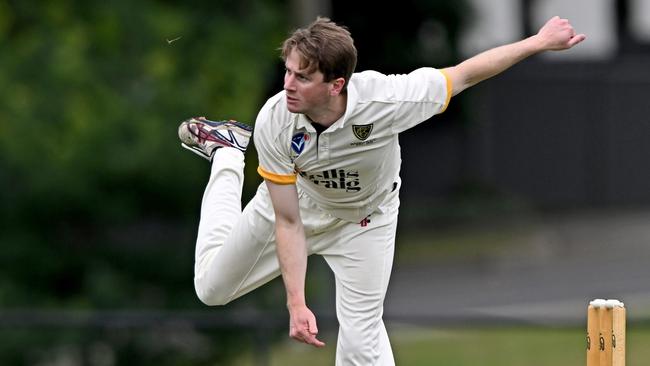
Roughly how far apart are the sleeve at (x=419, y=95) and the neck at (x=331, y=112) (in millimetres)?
266

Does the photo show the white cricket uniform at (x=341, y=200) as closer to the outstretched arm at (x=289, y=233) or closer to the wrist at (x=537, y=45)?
the outstretched arm at (x=289, y=233)

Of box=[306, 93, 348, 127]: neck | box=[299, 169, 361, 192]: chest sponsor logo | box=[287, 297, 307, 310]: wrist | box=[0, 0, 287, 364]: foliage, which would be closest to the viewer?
box=[287, 297, 307, 310]: wrist

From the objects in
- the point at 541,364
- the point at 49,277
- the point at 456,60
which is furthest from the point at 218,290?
the point at 456,60

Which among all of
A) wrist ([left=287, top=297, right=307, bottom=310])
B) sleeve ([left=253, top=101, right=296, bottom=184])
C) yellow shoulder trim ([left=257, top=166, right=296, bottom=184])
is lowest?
wrist ([left=287, top=297, right=307, bottom=310])

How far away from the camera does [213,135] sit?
794cm

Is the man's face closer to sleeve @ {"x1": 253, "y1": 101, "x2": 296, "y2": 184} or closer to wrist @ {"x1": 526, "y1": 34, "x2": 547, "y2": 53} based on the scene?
sleeve @ {"x1": 253, "y1": 101, "x2": 296, "y2": 184}

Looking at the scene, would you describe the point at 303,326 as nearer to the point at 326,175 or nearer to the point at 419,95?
the point at 326,175

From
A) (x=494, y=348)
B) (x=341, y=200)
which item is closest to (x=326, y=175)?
(x=341, y=200)

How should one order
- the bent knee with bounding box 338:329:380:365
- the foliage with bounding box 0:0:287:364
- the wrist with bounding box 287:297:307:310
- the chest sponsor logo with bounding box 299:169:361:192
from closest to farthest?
the wrist with bounding box 287:297:307:310, the chest sponsor logo with bounding box 299:169:361:192, the bent knee with bounding box 338:329:380:365, the foliage with bounding box 0:0:287:364

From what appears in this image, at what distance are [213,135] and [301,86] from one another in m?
1.59

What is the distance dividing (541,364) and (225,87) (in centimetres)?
474

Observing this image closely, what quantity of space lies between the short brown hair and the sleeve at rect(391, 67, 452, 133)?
40 centimetres

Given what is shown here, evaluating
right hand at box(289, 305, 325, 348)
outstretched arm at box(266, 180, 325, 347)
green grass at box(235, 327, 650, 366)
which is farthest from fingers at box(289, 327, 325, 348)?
green grass at box(235, 327, 650, 366)

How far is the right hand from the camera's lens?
254 inches
